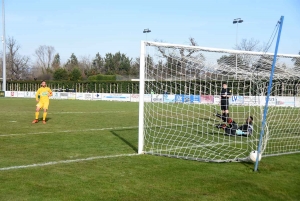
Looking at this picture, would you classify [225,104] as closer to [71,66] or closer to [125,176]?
[125,176]

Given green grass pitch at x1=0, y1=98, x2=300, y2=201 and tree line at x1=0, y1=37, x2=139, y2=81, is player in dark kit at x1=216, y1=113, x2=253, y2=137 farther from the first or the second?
tree line at x1=0, y1=37, x2=139, y2=81

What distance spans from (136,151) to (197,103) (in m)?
6.20

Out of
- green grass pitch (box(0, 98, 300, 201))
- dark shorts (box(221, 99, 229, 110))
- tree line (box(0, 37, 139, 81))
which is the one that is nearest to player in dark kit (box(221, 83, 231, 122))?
dark shorts (box(221, 99, 229, 110))

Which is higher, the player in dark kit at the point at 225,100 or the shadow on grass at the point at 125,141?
the player in dark kit at the point at 225,100

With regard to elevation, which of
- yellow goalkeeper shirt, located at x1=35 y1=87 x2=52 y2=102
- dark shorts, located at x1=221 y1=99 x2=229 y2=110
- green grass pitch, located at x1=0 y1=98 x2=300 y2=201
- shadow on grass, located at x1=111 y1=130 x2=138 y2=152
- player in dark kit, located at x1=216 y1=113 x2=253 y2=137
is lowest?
green grass pitch, located at x1=0 y1=98 x2=300 y2=201

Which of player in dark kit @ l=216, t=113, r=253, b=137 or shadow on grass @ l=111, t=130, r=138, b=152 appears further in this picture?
player in dark kit @ l=216, t=113, r=253, b=137

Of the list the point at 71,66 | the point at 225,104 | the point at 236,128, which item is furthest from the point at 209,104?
the point at 71,66

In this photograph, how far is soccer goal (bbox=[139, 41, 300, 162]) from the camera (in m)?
8.59

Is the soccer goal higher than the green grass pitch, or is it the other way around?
the soccer goal

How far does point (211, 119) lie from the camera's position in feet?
48.3

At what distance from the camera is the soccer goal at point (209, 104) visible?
859 centimetres

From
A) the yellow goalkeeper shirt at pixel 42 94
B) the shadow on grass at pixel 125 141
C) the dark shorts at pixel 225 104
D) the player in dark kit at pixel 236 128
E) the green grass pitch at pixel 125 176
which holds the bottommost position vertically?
the green grass pitch at pixel 125 176

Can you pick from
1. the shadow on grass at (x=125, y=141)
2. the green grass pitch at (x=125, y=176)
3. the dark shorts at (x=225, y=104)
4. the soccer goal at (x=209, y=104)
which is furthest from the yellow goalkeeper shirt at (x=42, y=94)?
the dark shorts at (x=225, y=104)

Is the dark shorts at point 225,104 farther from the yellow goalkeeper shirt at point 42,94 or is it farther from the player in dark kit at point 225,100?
the yellow goalkeeper shirt at point 42,94
